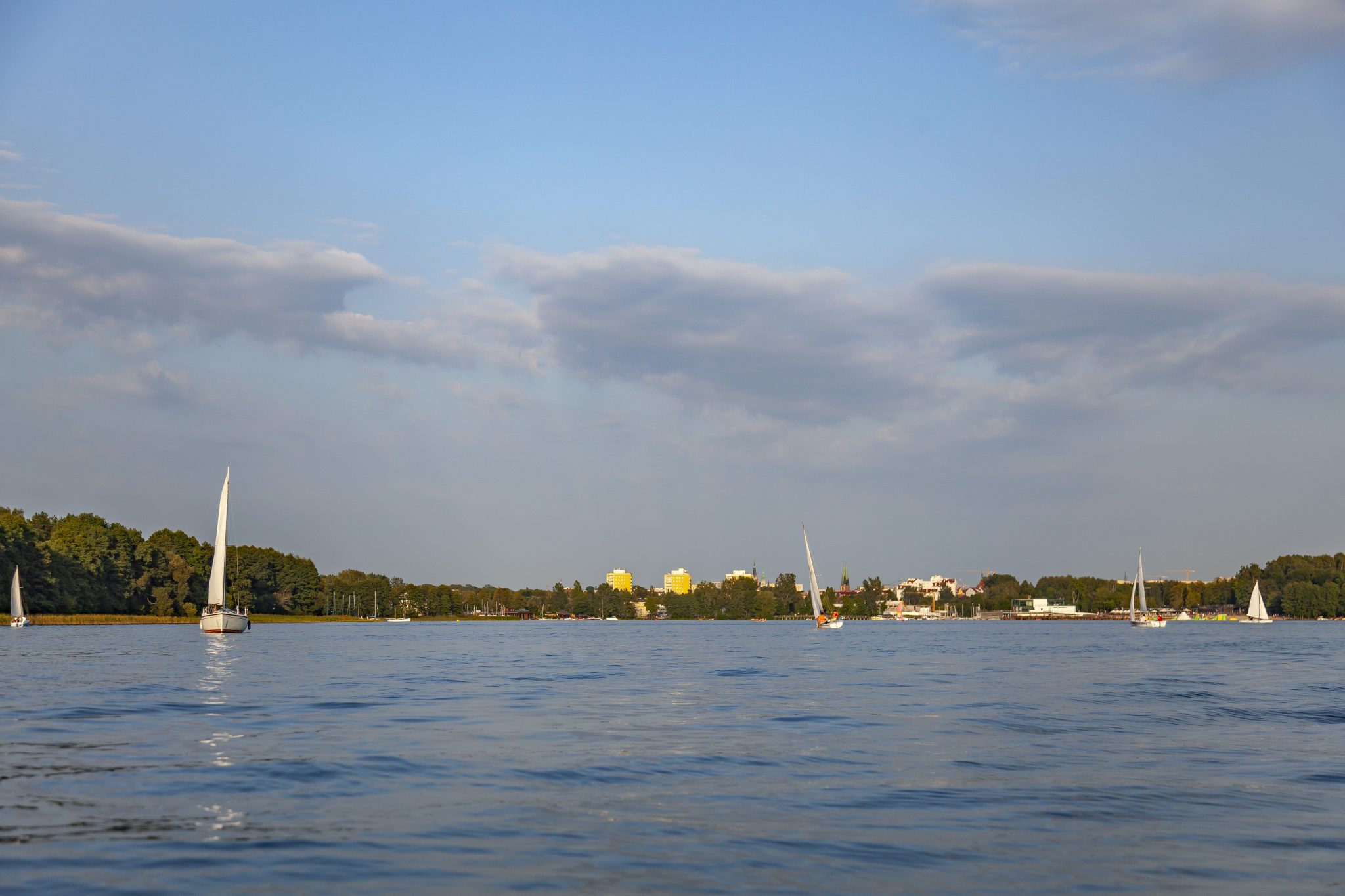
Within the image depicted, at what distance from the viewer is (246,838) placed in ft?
44.1

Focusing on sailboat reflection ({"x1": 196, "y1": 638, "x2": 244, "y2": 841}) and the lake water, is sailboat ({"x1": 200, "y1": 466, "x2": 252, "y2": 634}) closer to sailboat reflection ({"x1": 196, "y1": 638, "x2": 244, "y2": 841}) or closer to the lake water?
sailboat reflection ({"x1": 196, "y1": 638, "x2": 244, "y2": 841})

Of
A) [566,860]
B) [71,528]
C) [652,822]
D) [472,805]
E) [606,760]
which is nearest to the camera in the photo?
[566,860]

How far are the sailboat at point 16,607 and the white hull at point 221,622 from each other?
34.1 m

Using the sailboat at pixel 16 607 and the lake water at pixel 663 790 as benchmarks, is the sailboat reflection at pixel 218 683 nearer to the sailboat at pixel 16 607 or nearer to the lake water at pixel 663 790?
the lake water at pixel 663 790

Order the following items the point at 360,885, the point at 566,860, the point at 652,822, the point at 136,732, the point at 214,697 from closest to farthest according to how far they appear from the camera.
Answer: the point at 360,885 < the point at 566,860 < the point at 652,822 < the point at 136,732 < the point at 214,697

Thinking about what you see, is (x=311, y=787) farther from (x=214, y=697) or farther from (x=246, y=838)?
(x=214, y=697)

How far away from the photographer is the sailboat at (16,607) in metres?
126

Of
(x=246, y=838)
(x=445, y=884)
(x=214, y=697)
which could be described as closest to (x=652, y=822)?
(x=445, y=884)

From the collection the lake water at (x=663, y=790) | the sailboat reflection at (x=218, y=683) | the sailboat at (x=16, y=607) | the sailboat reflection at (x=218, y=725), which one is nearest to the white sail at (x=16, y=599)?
the sailboat at (x=16, y=607)

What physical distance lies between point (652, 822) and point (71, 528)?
174m

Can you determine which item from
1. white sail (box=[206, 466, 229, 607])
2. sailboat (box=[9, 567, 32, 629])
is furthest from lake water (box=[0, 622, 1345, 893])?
sailboat (box=[9, 567, 32, 629])

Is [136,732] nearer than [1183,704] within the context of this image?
Yes

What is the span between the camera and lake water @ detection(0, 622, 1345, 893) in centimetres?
1216

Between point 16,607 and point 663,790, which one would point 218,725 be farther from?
point 16,607
